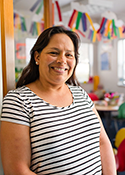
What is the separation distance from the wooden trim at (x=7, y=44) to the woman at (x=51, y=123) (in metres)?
0.08

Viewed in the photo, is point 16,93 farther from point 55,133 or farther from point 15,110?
point 55,133

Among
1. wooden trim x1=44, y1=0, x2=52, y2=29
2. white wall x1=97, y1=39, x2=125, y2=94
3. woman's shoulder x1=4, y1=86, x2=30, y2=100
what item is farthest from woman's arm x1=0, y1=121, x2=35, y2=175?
white wall x1=97, y1=39, x2=125, y2=94

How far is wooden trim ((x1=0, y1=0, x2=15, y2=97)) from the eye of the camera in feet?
3.26

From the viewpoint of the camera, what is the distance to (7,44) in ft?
3.32

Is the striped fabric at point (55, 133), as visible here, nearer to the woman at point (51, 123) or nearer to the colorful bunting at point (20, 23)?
the woman at point (51, 123)

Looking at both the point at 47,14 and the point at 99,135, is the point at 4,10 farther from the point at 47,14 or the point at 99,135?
the point at 99,135

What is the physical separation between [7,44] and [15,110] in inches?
13.9

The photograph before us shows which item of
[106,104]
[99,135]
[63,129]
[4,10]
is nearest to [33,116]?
[63,129]

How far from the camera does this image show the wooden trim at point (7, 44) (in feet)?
3.26

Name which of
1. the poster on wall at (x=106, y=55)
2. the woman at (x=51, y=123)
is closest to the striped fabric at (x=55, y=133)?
the woman at (x=51, y=123)

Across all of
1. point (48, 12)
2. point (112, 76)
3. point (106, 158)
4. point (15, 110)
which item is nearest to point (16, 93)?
point (15, 110)

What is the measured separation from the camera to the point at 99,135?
1.16 m

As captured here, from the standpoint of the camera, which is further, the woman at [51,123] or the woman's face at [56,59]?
the woman's face at [56,59]

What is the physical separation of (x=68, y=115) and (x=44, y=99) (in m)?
0.15
